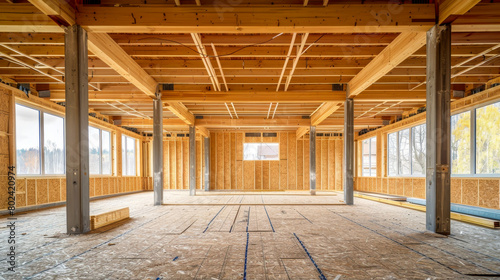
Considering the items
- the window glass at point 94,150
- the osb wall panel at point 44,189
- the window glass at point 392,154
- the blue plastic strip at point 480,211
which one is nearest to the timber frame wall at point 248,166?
the window glass at point 392,154

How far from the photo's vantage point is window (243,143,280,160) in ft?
71.8

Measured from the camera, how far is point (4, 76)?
356 inches

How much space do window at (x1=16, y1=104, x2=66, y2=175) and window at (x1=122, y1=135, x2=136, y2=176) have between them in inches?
271

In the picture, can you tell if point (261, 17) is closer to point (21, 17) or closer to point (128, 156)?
point (21, 17)

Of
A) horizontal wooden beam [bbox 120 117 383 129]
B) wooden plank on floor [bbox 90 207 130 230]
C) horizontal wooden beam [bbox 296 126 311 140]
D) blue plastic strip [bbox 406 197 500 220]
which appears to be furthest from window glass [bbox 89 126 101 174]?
blue plastic strip [bbox 406 197 500 220]

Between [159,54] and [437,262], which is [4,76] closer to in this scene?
[159,54]

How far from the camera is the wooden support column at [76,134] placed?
5.29 m

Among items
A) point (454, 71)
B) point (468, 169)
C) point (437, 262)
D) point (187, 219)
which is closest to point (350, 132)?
point (454, 71)

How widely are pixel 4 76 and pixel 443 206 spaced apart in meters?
12.0

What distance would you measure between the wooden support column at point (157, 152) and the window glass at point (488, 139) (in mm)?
10795

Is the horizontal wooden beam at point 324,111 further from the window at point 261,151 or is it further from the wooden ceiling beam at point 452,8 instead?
the window at point 261,151

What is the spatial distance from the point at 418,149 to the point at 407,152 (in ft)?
3.49

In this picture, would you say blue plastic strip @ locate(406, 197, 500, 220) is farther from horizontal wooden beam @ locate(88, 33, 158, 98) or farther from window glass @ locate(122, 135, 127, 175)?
window glass @ locate(122, 135, 127, 175)

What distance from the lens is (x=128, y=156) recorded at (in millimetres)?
19734
